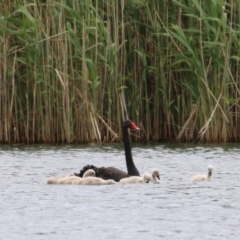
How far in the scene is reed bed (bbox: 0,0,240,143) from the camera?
22.5m

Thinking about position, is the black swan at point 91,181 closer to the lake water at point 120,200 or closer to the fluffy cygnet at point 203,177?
the lake water at point 120,200

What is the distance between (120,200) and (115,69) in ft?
29.1

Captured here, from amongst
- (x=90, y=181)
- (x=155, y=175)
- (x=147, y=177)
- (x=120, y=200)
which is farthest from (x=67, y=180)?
(x=120, y=200)

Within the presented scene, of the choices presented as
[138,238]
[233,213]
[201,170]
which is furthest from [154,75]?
[138,238]

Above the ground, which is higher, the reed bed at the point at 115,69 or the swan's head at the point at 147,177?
the reed bed at the point at 115,69

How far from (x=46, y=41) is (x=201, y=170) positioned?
18.9ft

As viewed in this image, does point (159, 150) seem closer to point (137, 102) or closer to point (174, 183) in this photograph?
point (137, 102)

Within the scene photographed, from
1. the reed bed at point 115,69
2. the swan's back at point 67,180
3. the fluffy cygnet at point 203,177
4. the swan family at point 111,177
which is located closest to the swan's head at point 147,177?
the swan family at point 111,177

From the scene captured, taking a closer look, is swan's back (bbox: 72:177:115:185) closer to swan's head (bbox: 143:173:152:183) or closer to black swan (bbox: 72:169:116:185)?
black swan (bbox: 72:169:116:185)

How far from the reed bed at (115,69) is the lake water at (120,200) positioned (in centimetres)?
160

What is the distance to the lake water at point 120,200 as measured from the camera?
471 inches

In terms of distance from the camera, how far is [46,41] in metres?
22.6

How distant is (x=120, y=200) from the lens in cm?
1441

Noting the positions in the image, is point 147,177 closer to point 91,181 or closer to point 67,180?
point 91,181
